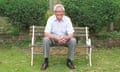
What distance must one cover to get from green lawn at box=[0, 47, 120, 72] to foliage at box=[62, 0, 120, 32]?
2.92ft

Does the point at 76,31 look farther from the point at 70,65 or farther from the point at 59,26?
the point at 70,65

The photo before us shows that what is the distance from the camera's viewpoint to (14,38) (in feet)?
32.7

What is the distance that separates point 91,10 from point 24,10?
1823 millimetres

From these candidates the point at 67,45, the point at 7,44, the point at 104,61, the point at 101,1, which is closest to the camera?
the point at 67,45

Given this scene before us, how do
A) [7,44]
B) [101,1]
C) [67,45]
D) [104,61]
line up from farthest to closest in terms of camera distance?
[7,44]
[101,1]
[104,61]
[67,45]

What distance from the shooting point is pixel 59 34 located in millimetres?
7742

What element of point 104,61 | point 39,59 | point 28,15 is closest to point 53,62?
point 39,59

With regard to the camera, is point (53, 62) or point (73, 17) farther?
point (73, 17)

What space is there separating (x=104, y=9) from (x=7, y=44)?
9.64 ft

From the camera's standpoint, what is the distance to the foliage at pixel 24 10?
9352 mm

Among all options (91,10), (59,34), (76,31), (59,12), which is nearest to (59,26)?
(59,34)

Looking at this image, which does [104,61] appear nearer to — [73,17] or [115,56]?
[115,56]

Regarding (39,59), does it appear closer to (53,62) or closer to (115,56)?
(53,62)

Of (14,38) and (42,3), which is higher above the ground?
(42,3)
